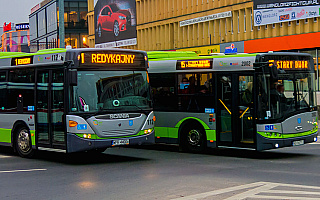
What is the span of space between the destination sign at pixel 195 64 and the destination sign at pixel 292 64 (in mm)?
1872

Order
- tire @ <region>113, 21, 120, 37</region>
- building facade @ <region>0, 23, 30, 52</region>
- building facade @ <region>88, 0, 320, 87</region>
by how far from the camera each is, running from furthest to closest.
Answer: building facade @ <region>0, 23, 30, 52</region>
tire @ <region>113, 21, 120, 37</region>
building facade @ <region>88, 0, 320, 87</region>

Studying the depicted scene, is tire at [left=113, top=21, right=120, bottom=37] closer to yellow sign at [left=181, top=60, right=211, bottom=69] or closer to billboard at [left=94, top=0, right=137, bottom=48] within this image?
billboard at [left=94, top=0, right=137, bottom=48]

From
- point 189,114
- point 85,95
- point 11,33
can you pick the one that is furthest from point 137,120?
point 11,33

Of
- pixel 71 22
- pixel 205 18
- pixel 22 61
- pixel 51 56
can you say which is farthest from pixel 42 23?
pixel 51 56

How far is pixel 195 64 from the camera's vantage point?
1703cm

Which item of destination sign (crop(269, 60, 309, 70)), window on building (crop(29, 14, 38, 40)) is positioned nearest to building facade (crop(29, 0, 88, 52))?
window on building (crop(29, 14, 38, 40))

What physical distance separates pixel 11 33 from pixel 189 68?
13381 centimetres

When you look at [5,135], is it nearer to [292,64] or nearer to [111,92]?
[111,92]

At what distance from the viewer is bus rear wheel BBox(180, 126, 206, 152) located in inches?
669

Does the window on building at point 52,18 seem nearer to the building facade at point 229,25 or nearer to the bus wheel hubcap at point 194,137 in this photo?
the building facade at point 229,25

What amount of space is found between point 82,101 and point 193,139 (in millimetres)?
4244

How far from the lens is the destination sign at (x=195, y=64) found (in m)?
16.6

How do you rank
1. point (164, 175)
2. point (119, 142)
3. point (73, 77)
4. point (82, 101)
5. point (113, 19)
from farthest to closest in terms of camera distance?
point (113, 19), point (119, 142), point (82, 101), point (73, 77), point (164, 175)

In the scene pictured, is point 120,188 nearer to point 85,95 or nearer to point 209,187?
point 209,187
